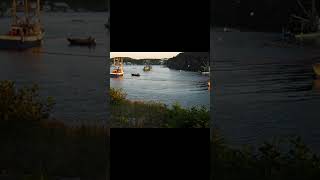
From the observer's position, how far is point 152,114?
2.60 metres

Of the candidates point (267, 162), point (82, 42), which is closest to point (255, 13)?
point (267, 162)

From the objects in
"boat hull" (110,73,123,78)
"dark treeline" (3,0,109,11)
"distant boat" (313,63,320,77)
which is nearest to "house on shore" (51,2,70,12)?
"dark treeline" (3,0,109,11)

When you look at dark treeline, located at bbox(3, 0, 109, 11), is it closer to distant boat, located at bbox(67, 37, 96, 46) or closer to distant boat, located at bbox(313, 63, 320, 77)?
distant boat, located at bbox(67, 37, 96, 46)

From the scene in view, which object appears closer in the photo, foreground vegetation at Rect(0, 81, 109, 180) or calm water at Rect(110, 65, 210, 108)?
calm water at Rect(110, 65, 210, 108)

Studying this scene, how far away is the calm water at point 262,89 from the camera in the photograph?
4109mm

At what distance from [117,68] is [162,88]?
0.93 ft

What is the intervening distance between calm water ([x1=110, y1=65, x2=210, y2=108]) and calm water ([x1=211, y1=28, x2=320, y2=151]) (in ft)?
5.82

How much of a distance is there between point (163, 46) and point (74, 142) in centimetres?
214

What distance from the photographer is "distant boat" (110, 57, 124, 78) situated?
2346 mm

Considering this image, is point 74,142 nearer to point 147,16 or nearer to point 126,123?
point 126,123

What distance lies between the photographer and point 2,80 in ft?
14.0

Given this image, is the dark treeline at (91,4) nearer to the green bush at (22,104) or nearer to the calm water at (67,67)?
the calm water at (67,67)

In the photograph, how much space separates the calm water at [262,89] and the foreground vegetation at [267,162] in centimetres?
13

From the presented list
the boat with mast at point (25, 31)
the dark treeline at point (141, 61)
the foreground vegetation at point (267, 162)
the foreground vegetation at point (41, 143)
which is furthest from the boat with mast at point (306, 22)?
the boat with mast at point (25, 31)
